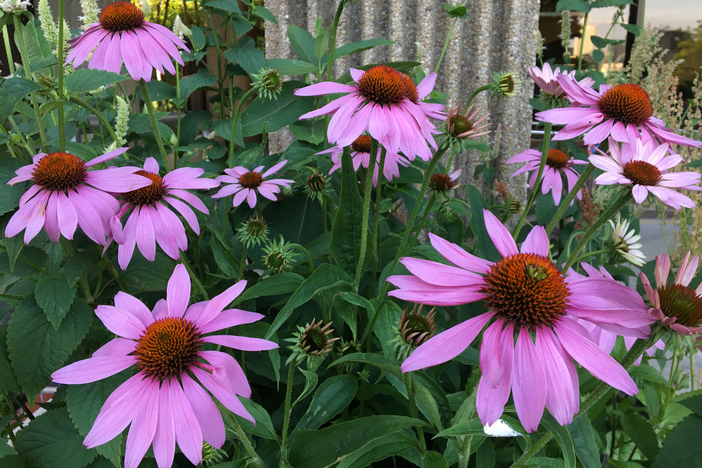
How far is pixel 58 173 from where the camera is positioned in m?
0.39

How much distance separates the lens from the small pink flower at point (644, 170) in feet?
1.37

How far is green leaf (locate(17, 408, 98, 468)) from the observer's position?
1.42ft

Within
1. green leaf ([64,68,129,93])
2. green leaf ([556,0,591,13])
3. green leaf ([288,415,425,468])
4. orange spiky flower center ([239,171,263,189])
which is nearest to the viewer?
green leaf ([288,415,425,468])

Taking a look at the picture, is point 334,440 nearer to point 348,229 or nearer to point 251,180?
point 348,229

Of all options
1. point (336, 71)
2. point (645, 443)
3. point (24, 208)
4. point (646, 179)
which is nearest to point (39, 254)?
point (24, 208)

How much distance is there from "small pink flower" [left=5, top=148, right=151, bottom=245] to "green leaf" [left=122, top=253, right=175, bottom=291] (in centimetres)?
8

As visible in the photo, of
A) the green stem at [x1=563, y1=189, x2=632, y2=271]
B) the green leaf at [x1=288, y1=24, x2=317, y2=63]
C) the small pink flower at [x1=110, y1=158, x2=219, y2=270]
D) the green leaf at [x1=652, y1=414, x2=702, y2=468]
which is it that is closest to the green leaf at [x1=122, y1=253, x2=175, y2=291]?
the small pink flower at [x1=110, y1=158, x2=219, y2=270]

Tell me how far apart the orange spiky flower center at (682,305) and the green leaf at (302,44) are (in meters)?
0.67

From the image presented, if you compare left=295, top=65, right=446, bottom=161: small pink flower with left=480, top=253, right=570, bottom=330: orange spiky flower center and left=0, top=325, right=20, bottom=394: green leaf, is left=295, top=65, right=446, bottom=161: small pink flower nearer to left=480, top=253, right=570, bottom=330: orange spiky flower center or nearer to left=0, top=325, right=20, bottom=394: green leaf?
left=480, top=253, right=570, bottom=330: orange spiky flower center

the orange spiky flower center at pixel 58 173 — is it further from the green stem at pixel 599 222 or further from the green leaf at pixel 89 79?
the green stem at pixel 599 222

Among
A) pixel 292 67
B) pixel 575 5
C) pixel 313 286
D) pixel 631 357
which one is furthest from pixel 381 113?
pixel 575 5

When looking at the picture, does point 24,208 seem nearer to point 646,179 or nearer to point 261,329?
point 261,329

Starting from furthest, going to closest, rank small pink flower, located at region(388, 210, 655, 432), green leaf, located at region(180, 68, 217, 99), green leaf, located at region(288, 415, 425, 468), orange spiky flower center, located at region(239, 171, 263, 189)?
green leaf, located at region(180, 68, 217, 99) → orange spiky flower center, located at region(239, 171, 263, 189) → green leaf, located at region(288, 415, 425, 468) → small pink flower, located at region(388, 210, 655, 432)

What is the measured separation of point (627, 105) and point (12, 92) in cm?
58
